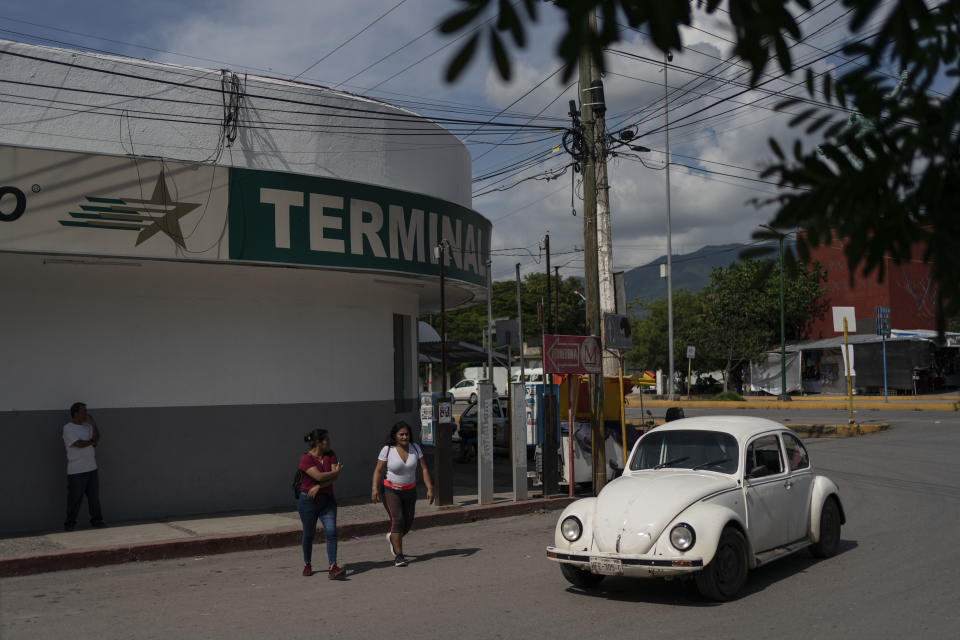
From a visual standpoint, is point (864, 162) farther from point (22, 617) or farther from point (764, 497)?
point (22, 617)

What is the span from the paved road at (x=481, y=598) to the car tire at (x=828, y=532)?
137 mm

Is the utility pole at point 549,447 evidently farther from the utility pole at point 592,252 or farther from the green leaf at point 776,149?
the green leaf at point 776,149

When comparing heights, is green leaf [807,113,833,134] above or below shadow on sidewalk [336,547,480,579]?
above

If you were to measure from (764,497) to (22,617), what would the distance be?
23.5 ft

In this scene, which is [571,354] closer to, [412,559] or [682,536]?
[412,559]

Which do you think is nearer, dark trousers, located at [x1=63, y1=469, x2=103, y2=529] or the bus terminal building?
the bus terminal building

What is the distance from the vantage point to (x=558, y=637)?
6844mm

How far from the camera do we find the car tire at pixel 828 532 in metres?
9.59

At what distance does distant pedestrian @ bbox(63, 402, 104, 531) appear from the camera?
1186 cm

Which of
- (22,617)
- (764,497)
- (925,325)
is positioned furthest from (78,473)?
(925,325)

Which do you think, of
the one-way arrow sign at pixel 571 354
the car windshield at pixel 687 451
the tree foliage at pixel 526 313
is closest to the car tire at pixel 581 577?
the car windshield at pixel 687 451

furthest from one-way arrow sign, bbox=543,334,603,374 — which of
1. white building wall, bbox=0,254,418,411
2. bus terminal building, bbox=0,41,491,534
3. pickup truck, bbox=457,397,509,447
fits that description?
pickup truck, bbox=457,397,509,447

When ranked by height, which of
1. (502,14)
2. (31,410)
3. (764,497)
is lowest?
(764,497)

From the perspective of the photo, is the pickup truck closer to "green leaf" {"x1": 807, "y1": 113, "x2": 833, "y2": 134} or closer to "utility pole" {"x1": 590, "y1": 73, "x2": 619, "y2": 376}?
"utility pole" {"x1": 590, "y1": 73, "x2": 619, "y2": 376}
